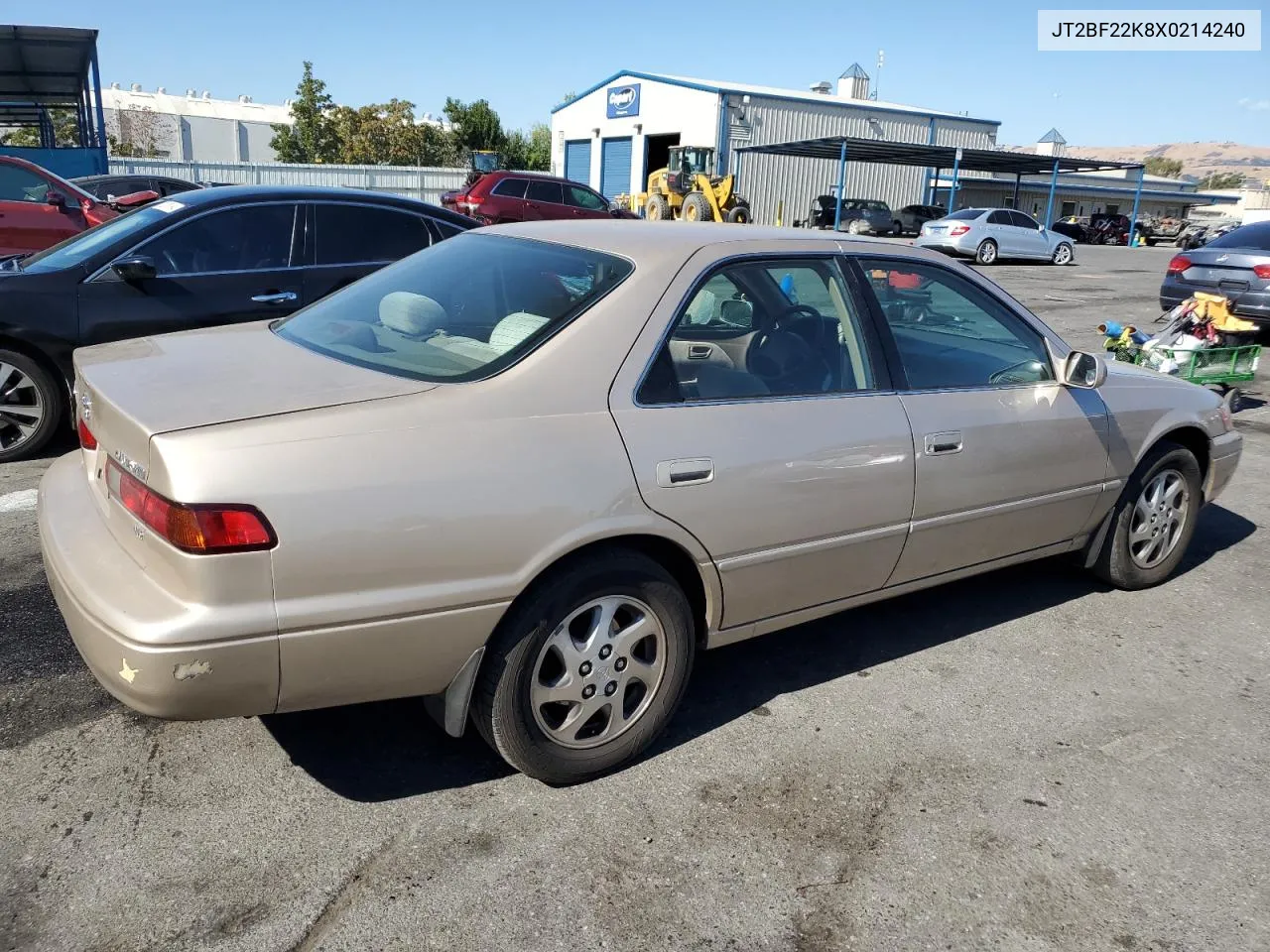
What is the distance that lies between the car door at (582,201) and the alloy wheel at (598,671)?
1954 cm

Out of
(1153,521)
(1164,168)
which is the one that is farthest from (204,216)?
(1164,168)

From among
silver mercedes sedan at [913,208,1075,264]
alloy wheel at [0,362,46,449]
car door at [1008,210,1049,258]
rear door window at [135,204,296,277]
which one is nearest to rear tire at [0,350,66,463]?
alloy wheel at [0,362,46,449]

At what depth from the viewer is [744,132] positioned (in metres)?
37.4

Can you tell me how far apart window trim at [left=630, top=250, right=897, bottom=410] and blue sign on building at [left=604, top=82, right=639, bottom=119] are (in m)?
39.8

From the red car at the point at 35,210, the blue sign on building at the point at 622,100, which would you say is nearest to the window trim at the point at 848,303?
the red car at the point at 35,210

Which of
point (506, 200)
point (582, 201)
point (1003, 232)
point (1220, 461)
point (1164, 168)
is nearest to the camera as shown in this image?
point (1220, 461)

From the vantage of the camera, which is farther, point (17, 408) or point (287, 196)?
point (287, 196)

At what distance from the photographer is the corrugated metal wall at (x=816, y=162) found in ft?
125

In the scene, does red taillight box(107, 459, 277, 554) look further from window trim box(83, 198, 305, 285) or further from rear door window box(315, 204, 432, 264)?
rear door window box(315, 204, 432, 264)

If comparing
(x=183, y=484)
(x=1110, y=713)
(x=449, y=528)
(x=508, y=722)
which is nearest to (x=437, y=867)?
(x=508, y=722)

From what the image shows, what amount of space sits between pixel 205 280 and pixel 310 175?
27632mm

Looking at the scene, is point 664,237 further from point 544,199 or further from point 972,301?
point 544,199

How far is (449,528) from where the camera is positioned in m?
2.43

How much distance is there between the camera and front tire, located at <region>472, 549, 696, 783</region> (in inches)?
104
